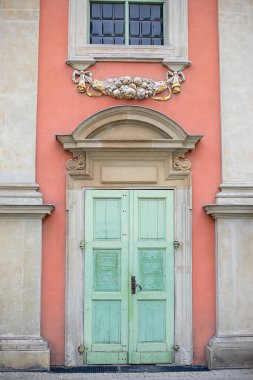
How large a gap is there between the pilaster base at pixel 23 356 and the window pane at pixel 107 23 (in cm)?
455

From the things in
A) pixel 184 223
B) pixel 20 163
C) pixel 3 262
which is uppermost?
pixel 20 163

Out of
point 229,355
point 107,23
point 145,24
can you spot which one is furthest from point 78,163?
point 229,355

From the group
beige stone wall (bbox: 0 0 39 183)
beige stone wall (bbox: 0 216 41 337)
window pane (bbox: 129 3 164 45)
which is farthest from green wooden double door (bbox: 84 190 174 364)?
window pane (bbox: 129 3 164 45)

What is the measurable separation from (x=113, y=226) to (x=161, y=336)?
1.71 metres

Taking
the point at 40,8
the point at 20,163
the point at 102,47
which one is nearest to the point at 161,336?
the point at 20,163

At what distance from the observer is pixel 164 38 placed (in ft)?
29.5

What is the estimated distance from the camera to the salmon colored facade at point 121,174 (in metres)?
8.34

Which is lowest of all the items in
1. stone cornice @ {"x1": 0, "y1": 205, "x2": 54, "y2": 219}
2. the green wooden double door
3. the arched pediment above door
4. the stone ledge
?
the stone ledge

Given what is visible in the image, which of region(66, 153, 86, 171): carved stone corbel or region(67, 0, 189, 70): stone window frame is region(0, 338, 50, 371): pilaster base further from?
region(67, 0, 189, 70): stone window frame

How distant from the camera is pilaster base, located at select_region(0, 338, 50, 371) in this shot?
804 cm

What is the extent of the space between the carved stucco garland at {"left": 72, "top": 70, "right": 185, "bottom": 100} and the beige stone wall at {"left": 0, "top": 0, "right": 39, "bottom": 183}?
0.71 metres

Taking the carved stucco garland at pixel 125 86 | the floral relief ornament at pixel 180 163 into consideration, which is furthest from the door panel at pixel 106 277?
the carved stucco garland at pixel 125 86

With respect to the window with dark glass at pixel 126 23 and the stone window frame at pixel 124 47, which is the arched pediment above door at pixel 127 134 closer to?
the stone window frame at pixel 124 47

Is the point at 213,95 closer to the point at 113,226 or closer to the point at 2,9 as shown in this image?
the point at 113,226
